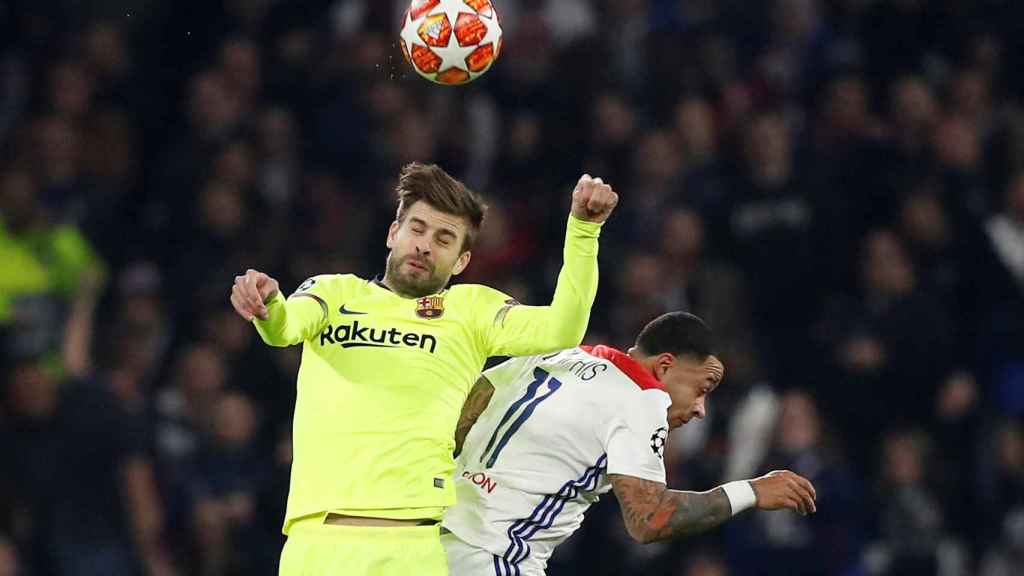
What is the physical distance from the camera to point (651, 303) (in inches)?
452

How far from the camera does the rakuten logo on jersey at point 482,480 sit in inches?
258

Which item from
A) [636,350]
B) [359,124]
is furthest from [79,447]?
[636,350]

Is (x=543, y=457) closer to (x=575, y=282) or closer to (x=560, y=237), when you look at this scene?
(x=575, y=282)

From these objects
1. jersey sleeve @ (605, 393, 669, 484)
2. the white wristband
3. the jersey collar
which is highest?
the jersey collar

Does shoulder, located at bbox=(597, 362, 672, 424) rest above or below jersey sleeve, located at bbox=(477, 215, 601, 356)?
below

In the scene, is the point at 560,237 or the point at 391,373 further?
the point at 560,237

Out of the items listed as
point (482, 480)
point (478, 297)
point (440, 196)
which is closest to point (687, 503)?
point (482, 480)

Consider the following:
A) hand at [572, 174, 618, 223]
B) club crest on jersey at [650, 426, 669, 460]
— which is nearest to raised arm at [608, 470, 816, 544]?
club crest on jersey at [650, 426, 669, 460]

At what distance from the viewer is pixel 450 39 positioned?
7090 millimetres

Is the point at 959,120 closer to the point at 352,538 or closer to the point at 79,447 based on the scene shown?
the point at 79,447

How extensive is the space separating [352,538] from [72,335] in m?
5.12

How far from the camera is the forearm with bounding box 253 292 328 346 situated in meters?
5.82

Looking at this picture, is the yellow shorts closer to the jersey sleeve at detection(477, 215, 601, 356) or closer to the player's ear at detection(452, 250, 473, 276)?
the jersey sleeve at detection(477, 215, 601, 356)

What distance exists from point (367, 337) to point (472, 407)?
2.21ft
